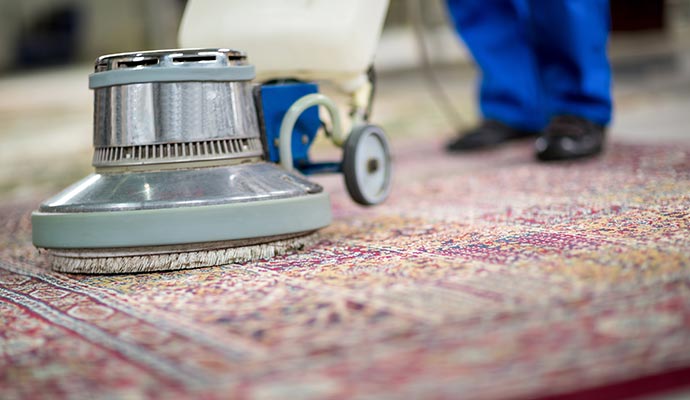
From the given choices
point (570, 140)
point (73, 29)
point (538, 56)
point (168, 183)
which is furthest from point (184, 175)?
point (73, 29)

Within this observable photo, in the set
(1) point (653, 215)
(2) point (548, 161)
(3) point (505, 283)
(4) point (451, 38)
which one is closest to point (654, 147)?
(2) point (548, 161)

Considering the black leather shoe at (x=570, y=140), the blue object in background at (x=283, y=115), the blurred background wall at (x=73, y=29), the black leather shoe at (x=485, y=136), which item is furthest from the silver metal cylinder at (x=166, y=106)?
the blurred background wall at (x=73, y=29)

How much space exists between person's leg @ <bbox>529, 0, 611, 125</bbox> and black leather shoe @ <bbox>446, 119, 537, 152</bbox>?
0.72ft

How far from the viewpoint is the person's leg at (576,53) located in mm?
1942

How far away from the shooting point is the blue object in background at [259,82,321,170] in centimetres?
128

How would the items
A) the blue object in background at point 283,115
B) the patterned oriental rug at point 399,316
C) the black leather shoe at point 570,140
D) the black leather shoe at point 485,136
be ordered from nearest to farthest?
the patterned oriental rug at point 399,316 → the blue object in background at point 283,115 → the black leather shoe at point 570,140 → the black leather shoe at point 485,136

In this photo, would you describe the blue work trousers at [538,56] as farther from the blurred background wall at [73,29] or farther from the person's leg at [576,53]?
the blurred background wall at [73,29]

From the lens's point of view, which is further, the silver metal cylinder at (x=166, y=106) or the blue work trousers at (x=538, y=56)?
the blue work trousers at (x=538, y=56)

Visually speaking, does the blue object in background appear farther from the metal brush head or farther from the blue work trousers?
the blue work trousers

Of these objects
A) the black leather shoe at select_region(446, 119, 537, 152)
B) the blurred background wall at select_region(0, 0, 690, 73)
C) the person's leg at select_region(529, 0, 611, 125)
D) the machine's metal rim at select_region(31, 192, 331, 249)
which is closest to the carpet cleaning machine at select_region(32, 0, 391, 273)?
the machine's metal rim at select_region(31, 192, 331, 249)

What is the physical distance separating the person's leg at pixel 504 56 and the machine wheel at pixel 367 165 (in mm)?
1005

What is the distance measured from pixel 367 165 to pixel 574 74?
0.88 metres

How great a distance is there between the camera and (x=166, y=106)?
3.70 feet

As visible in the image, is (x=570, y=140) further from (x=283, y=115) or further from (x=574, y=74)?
(x=283, y=115)
